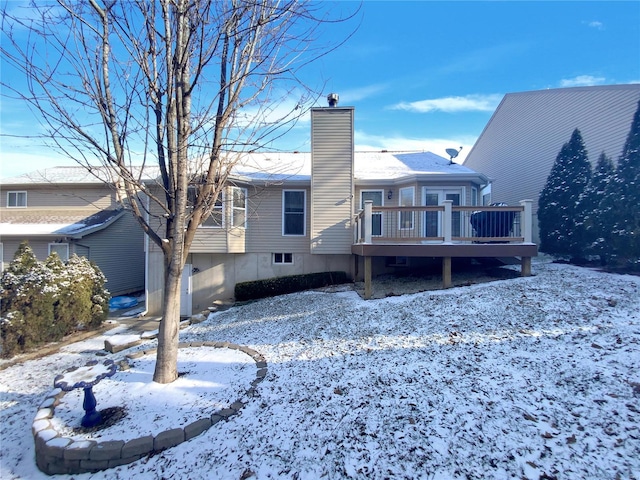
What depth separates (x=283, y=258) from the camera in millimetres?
11547

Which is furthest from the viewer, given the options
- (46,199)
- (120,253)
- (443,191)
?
(46,199)

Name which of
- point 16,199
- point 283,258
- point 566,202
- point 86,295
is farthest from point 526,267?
point 16,199

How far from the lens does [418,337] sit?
525 cm

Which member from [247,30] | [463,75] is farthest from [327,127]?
[247,30]

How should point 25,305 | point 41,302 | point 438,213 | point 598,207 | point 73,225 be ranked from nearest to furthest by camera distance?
point 25,305
point 41,302
point 598,207
point 438,213
point 73,225

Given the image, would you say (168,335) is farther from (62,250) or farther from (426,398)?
(62,250)

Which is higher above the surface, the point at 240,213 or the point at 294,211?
the point at 294,211

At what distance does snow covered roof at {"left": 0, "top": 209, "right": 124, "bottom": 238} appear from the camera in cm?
1291

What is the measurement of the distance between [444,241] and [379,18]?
5285 millimetres

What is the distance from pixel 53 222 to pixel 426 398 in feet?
56.6

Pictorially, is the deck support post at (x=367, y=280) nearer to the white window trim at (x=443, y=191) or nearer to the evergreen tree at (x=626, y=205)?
the white window trim at (x=443, y=191)

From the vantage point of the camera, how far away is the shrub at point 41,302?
22.6 ft

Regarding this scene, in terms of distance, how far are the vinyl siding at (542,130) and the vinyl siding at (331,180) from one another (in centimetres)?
673

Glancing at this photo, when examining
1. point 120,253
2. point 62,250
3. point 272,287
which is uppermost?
point 62,250
